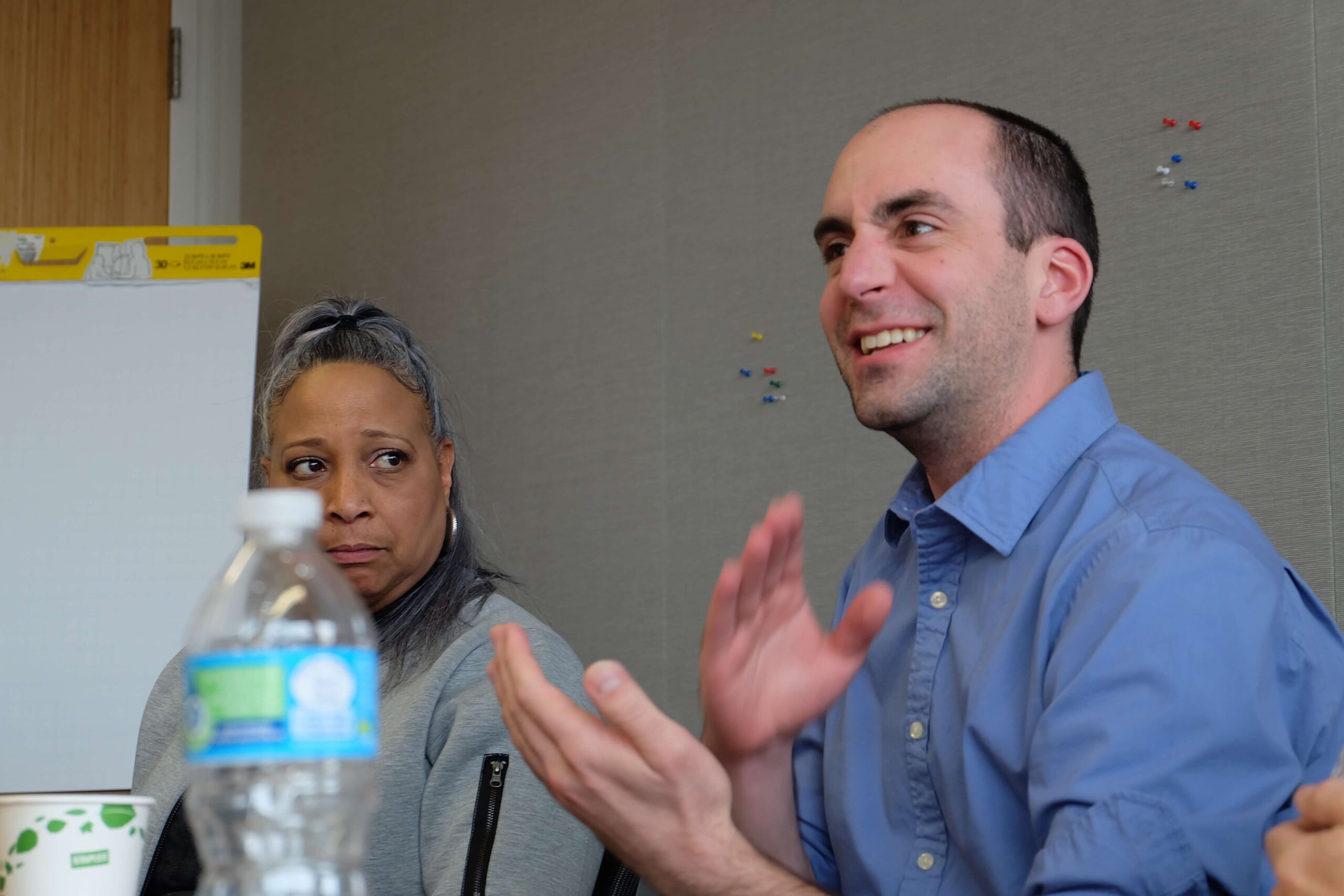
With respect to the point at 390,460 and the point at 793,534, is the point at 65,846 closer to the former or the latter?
the point at 793,534

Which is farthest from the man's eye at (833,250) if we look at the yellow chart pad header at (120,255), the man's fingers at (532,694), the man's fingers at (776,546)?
the yellow chart pad header at (120,255)

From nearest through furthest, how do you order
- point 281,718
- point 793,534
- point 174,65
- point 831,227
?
point 281,718
point 793,534
point 831,227
point 174,65

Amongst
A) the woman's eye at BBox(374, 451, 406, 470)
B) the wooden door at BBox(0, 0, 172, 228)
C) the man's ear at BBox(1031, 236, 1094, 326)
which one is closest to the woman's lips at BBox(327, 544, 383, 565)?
the woman's eye at BBox(374, 451, 406, 470)

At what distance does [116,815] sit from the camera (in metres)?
0.79

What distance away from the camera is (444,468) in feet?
6.14

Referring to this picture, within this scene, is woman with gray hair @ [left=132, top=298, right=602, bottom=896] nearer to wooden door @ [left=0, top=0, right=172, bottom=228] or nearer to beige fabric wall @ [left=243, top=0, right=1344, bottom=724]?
beige fabric wall @ [left=243, top=0, right=1344, bottom=724]

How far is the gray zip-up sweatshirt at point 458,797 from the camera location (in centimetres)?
138

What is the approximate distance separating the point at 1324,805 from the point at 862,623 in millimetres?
379

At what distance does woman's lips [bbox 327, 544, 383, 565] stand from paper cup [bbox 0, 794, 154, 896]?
3.03ft

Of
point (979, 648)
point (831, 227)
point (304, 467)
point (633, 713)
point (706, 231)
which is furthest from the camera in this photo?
point (706, 231)

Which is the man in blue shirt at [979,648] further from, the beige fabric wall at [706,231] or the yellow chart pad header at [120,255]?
the yellow chart pad header at [120,255]

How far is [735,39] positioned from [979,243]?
1.46m

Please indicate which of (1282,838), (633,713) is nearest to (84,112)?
(633,713)

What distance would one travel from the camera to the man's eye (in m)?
1.41
